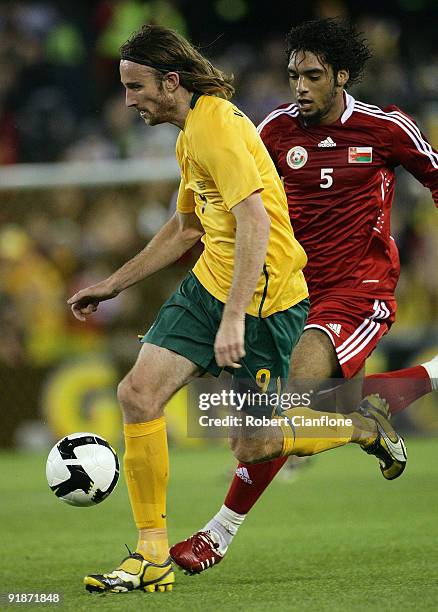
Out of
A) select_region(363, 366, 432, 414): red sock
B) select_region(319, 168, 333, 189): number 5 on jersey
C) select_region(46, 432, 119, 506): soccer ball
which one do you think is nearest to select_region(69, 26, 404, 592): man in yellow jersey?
select_region(46, 432, 119, 506): soccer ball

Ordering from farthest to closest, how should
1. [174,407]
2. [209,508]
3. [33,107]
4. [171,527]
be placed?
[33,107]
[174,407]
[209,508]
[171,527]

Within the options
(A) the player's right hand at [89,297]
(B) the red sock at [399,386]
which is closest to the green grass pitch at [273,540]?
(B) the red sock at [399,386]

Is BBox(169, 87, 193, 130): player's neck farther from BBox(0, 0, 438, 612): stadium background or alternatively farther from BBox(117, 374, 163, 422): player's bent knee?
BBox(117, 374, 163, 422): player's bent knee

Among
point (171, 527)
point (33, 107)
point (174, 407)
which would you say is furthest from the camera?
point (33, 107)

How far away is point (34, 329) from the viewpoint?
10484mm

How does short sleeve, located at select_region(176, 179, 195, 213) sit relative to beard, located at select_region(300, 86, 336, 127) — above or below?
below

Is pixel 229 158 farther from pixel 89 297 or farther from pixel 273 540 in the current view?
pixel 273 540

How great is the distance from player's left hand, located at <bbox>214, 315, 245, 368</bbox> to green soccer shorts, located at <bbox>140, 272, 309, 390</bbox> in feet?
1.15

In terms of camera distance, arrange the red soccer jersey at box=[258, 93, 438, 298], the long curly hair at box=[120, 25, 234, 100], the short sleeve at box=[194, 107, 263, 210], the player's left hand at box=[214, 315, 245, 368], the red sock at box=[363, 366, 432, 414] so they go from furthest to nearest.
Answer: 1. the red sock at box=[363, 366, 432, 414]
2. the red soccer jersey at box=[258, 93, 438, 298]
3. the long curly hair at box=[120, 25, 234, 100]
4. the short sleeve at box=[194, 107, 263, 210]
5. the player's left hand at box=[214, 315, 245, 368]

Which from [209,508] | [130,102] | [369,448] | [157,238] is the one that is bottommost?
[209,508]

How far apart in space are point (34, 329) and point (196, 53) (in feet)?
20.2

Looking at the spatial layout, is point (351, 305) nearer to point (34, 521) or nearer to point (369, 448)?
point (369, 448)

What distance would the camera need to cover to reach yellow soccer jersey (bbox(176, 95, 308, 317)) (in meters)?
4.38

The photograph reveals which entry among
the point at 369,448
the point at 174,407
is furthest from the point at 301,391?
the point at 174,407
